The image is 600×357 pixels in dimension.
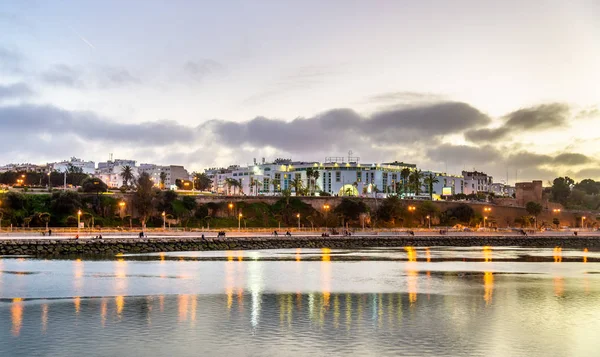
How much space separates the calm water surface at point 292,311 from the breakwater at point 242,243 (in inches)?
573

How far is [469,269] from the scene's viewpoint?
226 feet

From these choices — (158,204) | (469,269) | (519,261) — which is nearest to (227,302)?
(469,269)

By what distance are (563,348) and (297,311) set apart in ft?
49.4

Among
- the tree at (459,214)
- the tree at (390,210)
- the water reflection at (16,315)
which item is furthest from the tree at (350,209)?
the water reflection at (16,315)

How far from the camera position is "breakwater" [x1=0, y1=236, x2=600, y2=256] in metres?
82.4

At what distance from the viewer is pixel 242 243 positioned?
338 ft

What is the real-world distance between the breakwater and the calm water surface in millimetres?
14555

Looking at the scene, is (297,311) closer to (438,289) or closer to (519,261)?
(438,289)

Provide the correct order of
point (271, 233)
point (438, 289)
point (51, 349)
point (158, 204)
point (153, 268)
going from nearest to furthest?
point (51, 349), point (438, 289), point (153, 268), point (271, 233), point (158, 204)

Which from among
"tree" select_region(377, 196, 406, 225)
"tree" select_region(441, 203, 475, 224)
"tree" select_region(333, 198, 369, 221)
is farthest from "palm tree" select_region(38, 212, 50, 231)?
"tree" select_region(441, 203, 475, 224)

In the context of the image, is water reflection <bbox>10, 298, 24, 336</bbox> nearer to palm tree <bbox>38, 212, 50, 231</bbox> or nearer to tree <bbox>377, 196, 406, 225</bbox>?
palm tree <bbox>38, 212, 50, 231</bbox>

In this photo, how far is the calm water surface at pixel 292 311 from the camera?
29641 millimetres

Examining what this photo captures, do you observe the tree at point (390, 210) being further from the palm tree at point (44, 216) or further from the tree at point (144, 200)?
the palm tree at point (44, 216)

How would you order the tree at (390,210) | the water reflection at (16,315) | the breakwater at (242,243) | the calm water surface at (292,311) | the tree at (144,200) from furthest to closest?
the tree at (390,210)
the tree at (144,200)
the breakwater at (242,243)
the water reflection at (16,315)
the calm water surface at (292,311)
